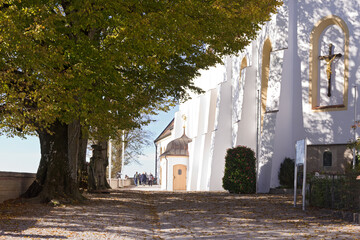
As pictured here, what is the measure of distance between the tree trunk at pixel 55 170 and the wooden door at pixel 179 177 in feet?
95.0

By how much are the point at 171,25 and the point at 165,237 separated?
6422 millimetres

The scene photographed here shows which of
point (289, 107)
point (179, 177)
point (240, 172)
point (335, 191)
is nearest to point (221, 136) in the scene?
point (289, 107)

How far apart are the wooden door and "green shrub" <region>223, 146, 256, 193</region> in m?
18.9

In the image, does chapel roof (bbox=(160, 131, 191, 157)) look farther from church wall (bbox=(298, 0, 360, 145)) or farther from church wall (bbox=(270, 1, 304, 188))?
church wall (bbox=(298, 0, 360, 145))

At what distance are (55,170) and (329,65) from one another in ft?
55.0

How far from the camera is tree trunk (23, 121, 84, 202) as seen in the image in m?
18.6

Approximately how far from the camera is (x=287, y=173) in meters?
28.4

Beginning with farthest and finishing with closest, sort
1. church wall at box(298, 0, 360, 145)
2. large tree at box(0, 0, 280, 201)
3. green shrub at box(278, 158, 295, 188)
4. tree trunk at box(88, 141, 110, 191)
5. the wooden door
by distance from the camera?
the wooden door
tree trunk at box(88, 141, 110, 191)
church wall at box(298, 0, 360, 145)
green shrub at box(278, 158, 295, 188)
large tree at box(0, 0, 280, 201)

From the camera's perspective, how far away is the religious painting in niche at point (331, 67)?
95.1ft

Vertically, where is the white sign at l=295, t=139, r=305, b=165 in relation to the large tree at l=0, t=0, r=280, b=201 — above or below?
below

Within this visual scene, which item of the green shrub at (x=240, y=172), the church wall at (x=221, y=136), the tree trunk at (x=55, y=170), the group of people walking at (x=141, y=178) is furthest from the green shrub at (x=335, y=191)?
the group of people walking at (x=141, y=178)

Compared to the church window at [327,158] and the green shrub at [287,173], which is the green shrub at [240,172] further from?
the church window at [327,158]

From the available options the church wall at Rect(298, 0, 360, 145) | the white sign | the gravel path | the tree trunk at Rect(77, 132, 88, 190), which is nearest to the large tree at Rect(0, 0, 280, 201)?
the gravel path

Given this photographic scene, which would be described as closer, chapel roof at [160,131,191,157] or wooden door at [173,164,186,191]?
wooden door at [173,164,186,191]
